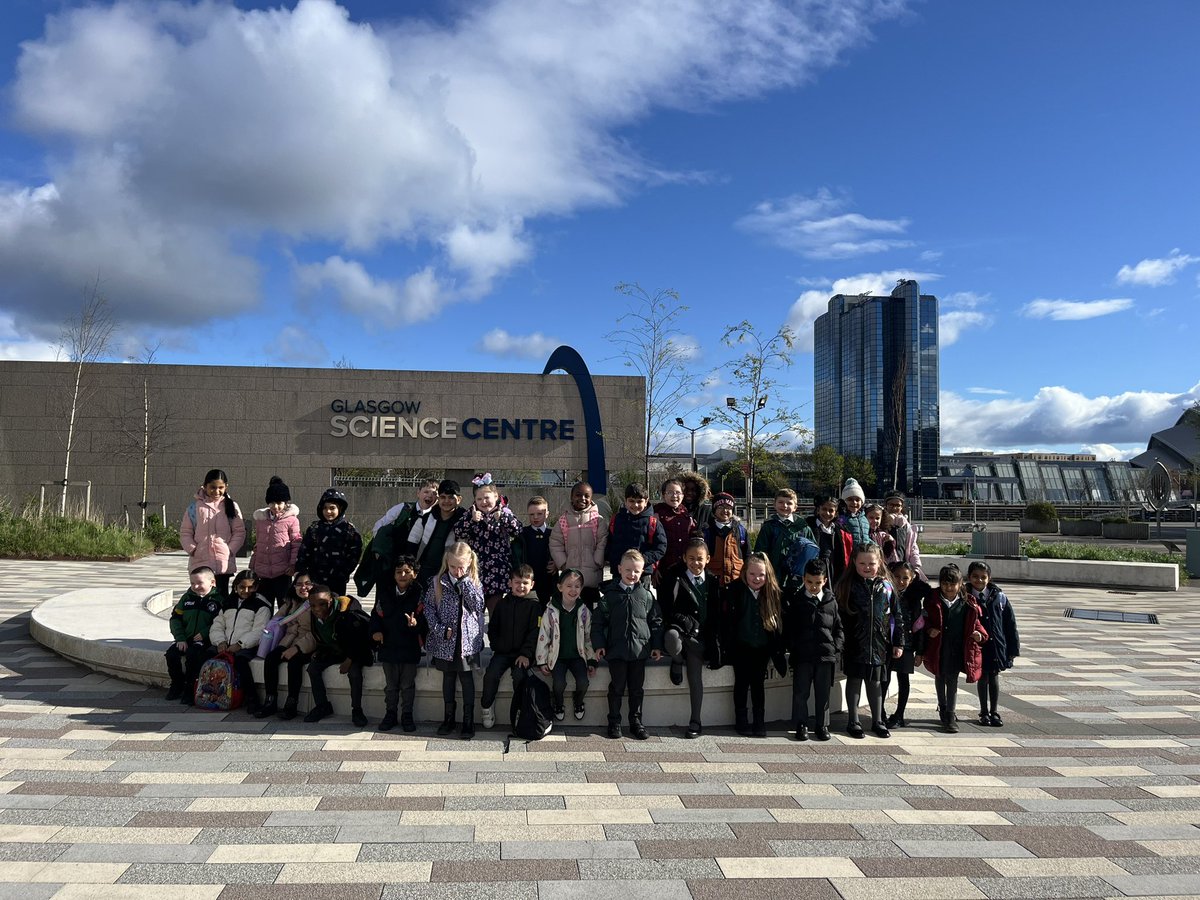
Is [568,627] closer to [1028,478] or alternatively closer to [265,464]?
[265,464]

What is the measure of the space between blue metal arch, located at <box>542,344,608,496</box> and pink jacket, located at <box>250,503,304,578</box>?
20.3 m

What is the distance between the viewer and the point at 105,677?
7.77m

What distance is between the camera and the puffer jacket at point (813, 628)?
6.33 metres

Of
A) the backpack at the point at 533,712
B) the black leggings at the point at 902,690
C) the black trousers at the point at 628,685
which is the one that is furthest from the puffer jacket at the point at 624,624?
the black leggings at the point at 902,690

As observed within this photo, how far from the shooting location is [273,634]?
6.61 meters

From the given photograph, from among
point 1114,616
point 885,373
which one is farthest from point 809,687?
point 885,373

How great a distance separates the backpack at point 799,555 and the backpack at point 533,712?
2349mm

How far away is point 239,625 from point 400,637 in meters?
1.59

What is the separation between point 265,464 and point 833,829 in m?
26.0

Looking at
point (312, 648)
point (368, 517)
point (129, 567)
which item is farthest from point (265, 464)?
point (312, 648)

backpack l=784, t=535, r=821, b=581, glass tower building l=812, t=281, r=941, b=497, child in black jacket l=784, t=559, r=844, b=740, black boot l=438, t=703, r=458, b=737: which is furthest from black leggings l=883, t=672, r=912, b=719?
glass tower building l=812, t=281, r=941, b=497

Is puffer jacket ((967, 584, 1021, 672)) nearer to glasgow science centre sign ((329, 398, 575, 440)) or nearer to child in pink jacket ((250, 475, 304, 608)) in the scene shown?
child in pink jacket ((250, 475, 304, 608))

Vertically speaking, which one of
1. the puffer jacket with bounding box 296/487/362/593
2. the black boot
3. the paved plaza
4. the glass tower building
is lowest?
the paved plaza

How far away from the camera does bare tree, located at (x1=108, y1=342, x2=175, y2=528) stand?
2647cm
